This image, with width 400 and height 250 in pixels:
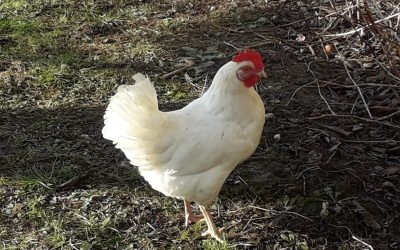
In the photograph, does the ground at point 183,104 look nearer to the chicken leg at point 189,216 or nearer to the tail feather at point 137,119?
the chicken leg at point 189,216

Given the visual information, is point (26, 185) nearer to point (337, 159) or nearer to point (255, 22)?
point (337, 159)

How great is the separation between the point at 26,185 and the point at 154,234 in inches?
39.2

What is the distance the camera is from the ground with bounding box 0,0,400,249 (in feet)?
10.7

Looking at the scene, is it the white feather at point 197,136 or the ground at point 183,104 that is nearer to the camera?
the white feather at point 197,136

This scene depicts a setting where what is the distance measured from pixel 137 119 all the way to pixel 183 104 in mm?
1513

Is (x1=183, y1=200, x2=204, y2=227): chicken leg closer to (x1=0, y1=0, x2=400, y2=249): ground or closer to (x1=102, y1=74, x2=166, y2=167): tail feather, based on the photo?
(x1=0, y1=0, x2=400, y2=249): ground

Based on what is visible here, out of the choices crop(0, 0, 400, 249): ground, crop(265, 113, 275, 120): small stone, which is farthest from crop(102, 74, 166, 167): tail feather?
crop(265, 113, 275, 120): small stone

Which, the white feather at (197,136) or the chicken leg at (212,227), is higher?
the white feather at (197,136)

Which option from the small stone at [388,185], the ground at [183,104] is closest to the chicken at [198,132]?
the ground at [183,104]

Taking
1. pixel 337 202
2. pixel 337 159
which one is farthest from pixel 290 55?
pixel 337 202

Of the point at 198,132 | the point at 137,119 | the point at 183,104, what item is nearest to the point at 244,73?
the point at 198,132

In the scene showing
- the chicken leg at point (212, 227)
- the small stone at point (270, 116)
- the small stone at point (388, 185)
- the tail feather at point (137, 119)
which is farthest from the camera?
the small stone at point (270, 116)

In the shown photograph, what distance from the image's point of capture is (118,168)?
376 centimetres

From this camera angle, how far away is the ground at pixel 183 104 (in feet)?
10.7
